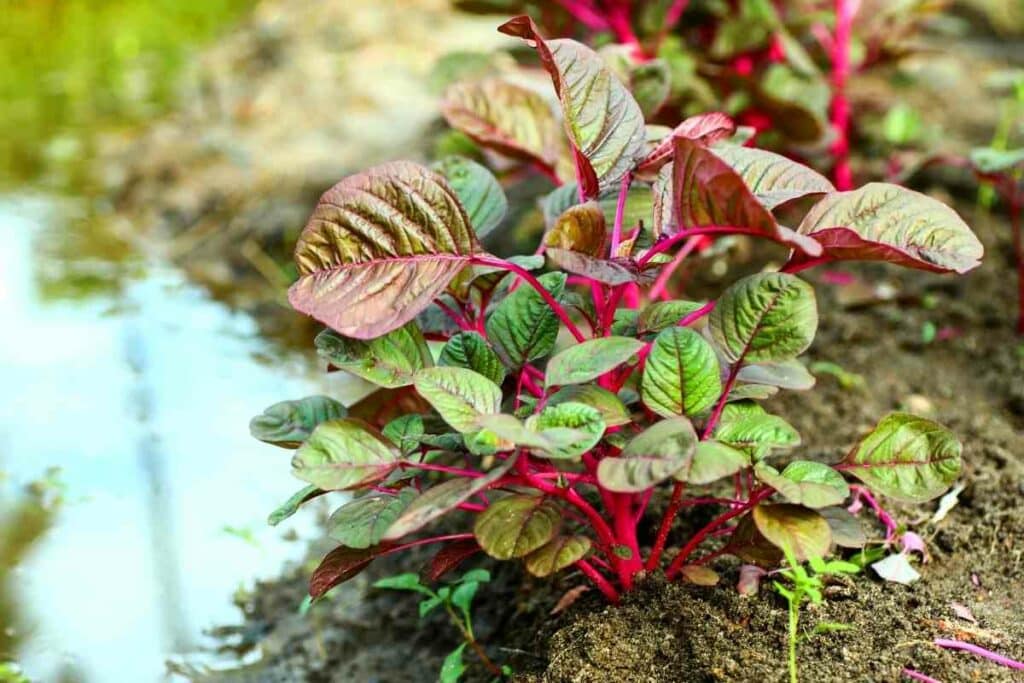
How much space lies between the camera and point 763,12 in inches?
77.9

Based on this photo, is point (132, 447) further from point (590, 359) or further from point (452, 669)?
point (590, 359)

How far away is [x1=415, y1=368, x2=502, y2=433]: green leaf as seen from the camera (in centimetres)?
96

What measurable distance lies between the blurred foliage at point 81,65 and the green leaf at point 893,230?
3111 millimetres

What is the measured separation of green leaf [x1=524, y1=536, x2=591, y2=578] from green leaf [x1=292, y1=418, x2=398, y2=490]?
0.18 meters

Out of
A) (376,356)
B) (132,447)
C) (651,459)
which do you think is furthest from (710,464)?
(132,447)

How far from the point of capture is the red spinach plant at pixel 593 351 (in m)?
0.95

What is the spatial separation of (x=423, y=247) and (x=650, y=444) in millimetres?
315

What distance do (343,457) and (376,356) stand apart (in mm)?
135

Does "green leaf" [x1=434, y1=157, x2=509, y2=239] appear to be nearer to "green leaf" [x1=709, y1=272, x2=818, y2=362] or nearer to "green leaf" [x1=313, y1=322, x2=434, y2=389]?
"green leaf" [x1=313, y1=322, x2=434, y2=389]

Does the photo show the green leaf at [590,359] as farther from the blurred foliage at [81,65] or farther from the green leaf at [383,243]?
the blurred foliage at [81,65]

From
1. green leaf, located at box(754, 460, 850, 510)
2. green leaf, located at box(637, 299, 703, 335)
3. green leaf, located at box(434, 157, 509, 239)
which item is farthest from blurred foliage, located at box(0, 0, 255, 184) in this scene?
green leaf, located at box(754, 460, 850, 510)

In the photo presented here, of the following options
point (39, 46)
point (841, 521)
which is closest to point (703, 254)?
point (841, 521)

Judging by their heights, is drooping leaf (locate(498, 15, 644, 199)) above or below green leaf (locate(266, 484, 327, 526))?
above

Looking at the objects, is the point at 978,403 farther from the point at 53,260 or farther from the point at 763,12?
the point at 53,260
